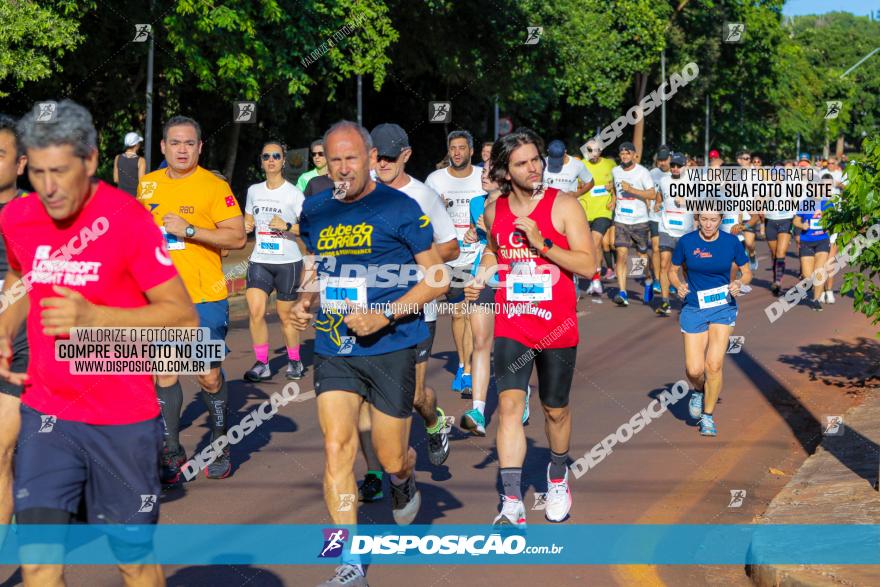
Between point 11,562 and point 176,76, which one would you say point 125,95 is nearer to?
point 176,76

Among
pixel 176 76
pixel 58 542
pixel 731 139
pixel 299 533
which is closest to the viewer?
pixel 58 542

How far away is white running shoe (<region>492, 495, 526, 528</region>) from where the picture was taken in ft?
20.3

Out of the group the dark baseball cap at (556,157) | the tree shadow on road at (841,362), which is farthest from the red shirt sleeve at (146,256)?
the dark baseball cap at (556,157)

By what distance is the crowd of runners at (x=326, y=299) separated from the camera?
400 cm

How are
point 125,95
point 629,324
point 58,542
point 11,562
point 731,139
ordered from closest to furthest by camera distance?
point 58,542 → point 11,562 → point 629,324 → point 125,95 → point 731,139

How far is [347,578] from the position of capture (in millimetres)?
5281

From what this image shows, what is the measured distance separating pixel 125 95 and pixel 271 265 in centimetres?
1473

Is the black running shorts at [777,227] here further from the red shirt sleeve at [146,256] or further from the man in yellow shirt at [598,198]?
the red shirt sleeve at [146,256]

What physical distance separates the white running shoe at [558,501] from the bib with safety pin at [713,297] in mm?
3078

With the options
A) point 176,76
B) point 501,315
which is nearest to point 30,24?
point 176,76

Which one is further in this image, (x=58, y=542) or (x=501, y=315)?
(x=501, y=315)

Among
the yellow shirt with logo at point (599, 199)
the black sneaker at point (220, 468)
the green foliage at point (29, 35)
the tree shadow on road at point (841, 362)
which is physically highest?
the green foliage at point (29, 35)

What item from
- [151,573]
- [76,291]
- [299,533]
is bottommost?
[299,533]

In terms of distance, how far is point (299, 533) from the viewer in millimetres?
6387
